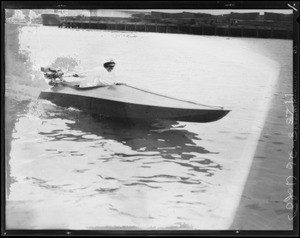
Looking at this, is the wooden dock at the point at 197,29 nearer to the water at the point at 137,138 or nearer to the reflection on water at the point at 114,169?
the water at the point at 137,138

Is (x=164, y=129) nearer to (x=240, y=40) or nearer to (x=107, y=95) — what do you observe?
(x=107, y=95)

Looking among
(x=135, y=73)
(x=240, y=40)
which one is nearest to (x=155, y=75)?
(x=135, y=73)

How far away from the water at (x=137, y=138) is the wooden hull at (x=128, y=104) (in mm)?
32

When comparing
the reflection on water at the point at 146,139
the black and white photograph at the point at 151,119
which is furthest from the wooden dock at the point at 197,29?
the reflection on water at the point at 146,139

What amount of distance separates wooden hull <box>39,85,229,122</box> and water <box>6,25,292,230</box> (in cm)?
3

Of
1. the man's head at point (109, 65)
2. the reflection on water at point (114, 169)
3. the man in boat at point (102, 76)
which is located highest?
the man's head at point (109, 65)

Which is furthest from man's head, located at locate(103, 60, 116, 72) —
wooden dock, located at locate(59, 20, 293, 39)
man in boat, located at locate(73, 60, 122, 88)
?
wooden dock, located at locate(59, 20, 293, 39)

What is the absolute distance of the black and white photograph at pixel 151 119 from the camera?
2.24 meters

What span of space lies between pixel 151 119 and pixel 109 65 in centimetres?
30

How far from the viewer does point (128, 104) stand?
2279 mm

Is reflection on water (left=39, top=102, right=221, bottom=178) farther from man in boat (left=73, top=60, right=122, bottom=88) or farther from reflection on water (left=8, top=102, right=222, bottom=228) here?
man in boat (left=73, top=60, right=122, bottom=88)

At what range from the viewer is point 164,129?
228cm

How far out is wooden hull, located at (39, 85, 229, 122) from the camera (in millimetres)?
2270

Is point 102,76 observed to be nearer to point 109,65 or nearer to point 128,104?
point 109,65
